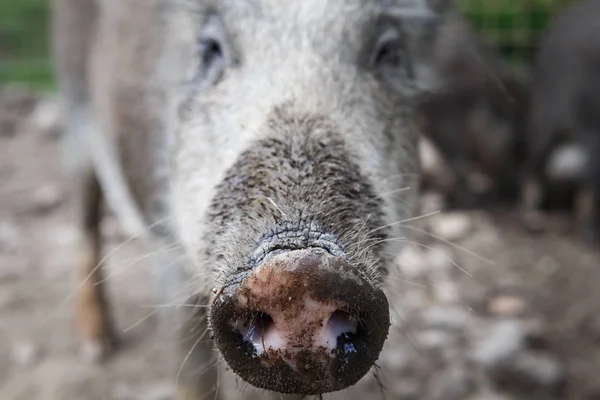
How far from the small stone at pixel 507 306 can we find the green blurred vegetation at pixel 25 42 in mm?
5836

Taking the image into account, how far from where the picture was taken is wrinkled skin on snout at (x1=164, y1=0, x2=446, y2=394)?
123 centimetres

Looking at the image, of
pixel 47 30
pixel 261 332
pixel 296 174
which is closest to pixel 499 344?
pixel 296 174

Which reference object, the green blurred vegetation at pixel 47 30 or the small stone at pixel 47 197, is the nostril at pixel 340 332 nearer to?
the small stone at pixel 47 197

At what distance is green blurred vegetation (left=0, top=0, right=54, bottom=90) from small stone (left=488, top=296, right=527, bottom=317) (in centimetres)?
584

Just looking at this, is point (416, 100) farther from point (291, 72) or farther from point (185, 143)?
point (185, 143)

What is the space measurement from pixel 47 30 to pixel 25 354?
5.65 meters

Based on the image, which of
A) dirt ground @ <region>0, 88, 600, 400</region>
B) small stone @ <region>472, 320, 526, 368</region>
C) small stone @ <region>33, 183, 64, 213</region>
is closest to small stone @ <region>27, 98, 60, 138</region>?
small stone @ <region>33, 183, 64, 213</region>

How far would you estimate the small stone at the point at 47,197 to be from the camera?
4887mm

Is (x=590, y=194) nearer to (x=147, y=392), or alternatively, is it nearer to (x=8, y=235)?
(x=147, y=392)

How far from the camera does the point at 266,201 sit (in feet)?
4.62

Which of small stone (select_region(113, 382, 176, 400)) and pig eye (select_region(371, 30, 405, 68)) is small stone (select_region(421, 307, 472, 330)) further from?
pig eye (select_region(371, 30, 405, 68))

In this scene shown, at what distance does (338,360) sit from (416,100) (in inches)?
48.6

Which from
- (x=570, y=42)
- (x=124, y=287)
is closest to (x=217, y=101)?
(x=124, y=287)

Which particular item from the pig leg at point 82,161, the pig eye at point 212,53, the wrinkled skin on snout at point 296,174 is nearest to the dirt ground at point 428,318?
the pig leg at point 82,161
